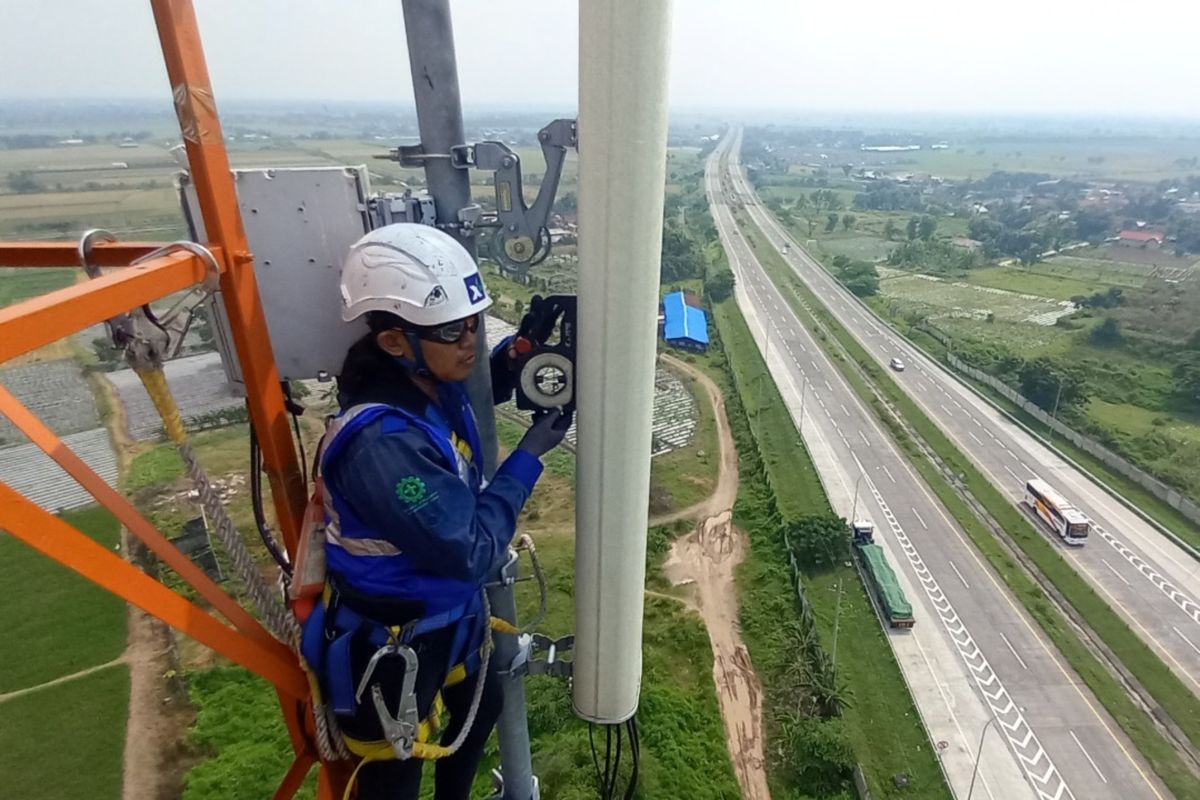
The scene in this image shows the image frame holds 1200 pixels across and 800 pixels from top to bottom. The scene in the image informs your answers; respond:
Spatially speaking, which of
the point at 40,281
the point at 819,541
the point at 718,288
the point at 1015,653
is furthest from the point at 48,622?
the point at 718,288

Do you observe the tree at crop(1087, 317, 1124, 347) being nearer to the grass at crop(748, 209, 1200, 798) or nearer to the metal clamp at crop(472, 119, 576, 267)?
the grass at crop(748, 209, 1200, 798)

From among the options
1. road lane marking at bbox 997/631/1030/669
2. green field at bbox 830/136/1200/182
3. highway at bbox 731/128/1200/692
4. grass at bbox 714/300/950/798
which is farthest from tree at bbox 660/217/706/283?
green field at bbox 830/136/1200/182

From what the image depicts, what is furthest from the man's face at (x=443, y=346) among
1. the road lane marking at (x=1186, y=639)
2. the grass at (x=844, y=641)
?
the road lane marking at (x=1186, y=639)

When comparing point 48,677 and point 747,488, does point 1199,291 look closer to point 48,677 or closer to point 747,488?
point 747,488

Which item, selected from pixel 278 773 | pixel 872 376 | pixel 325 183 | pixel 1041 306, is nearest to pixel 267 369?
pixel 325 183

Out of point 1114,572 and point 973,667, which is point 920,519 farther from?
point 973,667
